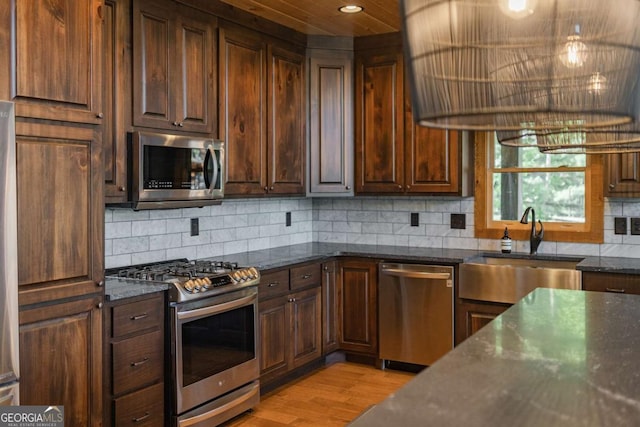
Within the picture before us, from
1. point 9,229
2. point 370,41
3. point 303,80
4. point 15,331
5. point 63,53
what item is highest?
point 370,41

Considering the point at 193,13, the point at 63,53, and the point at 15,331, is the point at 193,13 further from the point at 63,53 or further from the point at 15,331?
the point at 15,331

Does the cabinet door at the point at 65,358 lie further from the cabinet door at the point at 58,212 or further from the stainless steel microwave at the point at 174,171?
the stainless steel microwave at the point at 174,171

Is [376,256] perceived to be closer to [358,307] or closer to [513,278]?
[358,307]

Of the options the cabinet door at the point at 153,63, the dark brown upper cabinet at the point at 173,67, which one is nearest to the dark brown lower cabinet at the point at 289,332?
the dark brown upper cabinet at the point at 173,67

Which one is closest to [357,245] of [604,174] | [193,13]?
[604,174]

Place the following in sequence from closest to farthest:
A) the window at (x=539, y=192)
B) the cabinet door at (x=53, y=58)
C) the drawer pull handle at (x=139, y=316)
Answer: the cabinet door at (x=53, y=58)
the drawer pull handle at (x=139, y=316)
the window at (x=539, y=192)

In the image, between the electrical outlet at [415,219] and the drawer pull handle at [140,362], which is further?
the electrical outlet at [415,219]

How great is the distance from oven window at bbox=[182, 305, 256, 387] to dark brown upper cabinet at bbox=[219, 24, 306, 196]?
0.86 metres

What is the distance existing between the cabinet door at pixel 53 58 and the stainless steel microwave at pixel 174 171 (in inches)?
25.2

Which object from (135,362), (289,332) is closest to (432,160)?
(289,332)

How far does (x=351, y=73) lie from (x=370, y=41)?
281 mm

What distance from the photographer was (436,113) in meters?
1.01

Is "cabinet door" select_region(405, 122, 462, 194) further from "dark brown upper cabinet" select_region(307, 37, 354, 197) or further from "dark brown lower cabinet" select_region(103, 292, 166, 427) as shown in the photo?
"dark brown lower cabinet" select_region(103, 292, 166, 427)

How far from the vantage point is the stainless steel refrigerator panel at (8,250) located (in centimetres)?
214
